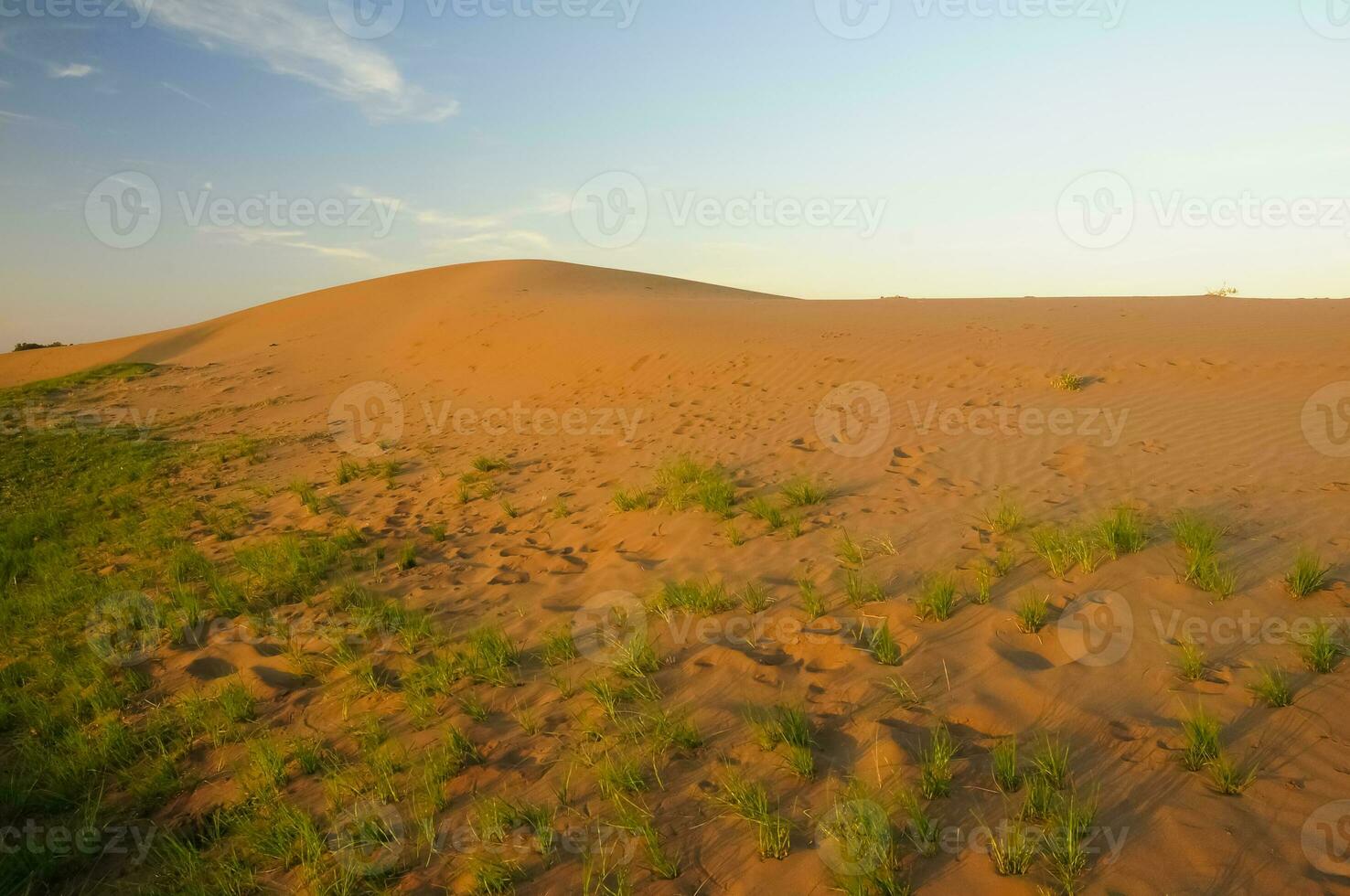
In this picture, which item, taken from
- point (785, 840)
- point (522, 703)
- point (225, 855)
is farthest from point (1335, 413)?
point (225, 855)

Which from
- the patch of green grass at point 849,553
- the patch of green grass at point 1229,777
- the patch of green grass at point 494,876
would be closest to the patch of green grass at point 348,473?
the patch of green grass at point 849,553

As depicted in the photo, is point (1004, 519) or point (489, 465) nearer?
point (1004, 519)

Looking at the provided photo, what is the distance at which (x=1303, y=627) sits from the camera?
367cm

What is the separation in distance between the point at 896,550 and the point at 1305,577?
227 centimetres

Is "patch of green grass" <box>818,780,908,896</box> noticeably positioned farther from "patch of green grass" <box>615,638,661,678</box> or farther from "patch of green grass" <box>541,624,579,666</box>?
"patch of green grass" <box>541,624,579,666</box>

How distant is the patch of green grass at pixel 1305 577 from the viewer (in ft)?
13.1

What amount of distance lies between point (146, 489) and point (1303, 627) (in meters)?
11.5

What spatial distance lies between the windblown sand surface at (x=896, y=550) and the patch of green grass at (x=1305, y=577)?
0.28 ft

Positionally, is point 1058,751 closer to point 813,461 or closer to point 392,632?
point 392,632

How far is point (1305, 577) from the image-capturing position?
4012 mm

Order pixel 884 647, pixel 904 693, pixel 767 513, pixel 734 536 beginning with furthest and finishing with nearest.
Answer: pixel 767 513 → pixel 734 536 → pixel 884 647 → pixel 904 693

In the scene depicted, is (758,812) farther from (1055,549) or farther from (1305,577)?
(1305,577)

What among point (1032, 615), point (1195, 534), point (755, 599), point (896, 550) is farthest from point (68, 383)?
point (1195, 534)

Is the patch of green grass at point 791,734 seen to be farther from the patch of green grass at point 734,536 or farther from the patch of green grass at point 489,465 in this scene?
the patch of green grass at point 489,465
